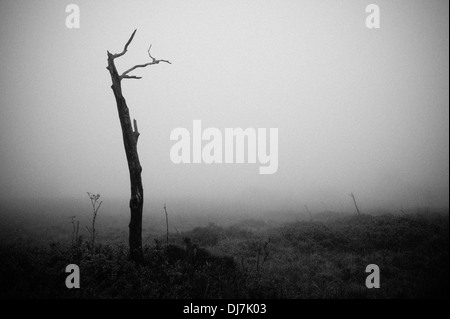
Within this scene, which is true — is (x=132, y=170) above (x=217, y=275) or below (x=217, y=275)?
above

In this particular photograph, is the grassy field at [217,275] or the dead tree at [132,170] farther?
the dead tree at [132,170]

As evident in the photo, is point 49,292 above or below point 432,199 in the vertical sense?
above

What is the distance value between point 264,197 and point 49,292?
87143mm

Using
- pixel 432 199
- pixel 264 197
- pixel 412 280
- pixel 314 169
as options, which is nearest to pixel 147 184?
pixel 264 197

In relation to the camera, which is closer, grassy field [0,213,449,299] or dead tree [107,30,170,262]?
grassy field [0,213,449,299]

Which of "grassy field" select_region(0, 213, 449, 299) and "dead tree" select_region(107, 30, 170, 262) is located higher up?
"dead tree" select_region(107, 30, 170, 262)

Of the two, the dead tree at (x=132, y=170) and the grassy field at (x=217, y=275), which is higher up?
the dead tree at (x=132, y=170)

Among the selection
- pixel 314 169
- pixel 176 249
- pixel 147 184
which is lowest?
pixel 147 184

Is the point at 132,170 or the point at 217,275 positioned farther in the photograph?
the point at 132,170

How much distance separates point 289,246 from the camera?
560 inches
